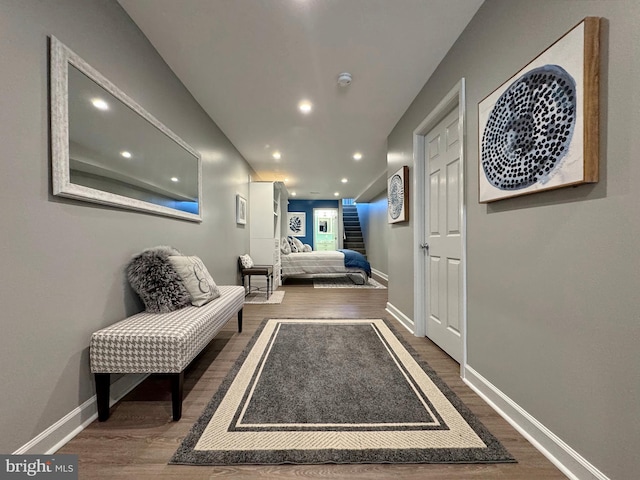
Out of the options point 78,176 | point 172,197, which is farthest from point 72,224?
point 172,197

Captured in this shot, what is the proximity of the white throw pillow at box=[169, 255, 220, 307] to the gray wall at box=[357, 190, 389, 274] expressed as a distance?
15.7ft

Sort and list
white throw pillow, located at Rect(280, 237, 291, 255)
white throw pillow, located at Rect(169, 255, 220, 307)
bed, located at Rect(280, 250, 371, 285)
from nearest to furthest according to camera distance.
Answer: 1. white throw pillow, located at Rect(169, 255, 220, 307)
2. bed, located at Rect(280, 250, 371, 285)
3. white throw pillow, located at Rect(280, 237, 291, 255)

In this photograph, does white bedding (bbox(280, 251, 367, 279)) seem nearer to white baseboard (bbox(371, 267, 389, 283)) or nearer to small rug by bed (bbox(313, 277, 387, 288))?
small rug by bed (bbox(313, 277, 387, 288))

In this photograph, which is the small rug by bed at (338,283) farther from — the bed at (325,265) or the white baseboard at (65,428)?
the white baseboard at (65,428)

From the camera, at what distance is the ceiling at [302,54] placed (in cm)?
153

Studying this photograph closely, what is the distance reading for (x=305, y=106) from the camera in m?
2.64

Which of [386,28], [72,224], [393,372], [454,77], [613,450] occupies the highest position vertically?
[386,28]

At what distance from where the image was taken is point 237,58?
1925 millimetres

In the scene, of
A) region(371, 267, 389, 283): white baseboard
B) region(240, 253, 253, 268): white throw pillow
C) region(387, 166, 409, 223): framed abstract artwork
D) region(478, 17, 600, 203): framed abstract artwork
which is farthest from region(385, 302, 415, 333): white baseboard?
region(371, 267, 389, 283): white baseboard

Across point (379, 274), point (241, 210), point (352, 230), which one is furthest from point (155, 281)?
point (352, 230)

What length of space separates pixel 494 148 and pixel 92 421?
2.68 m

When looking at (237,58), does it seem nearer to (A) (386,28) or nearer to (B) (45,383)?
(A) (386,28)

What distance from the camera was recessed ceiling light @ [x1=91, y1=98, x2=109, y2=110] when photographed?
1.33 m

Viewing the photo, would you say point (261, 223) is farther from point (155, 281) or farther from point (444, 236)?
point (444, 236)
